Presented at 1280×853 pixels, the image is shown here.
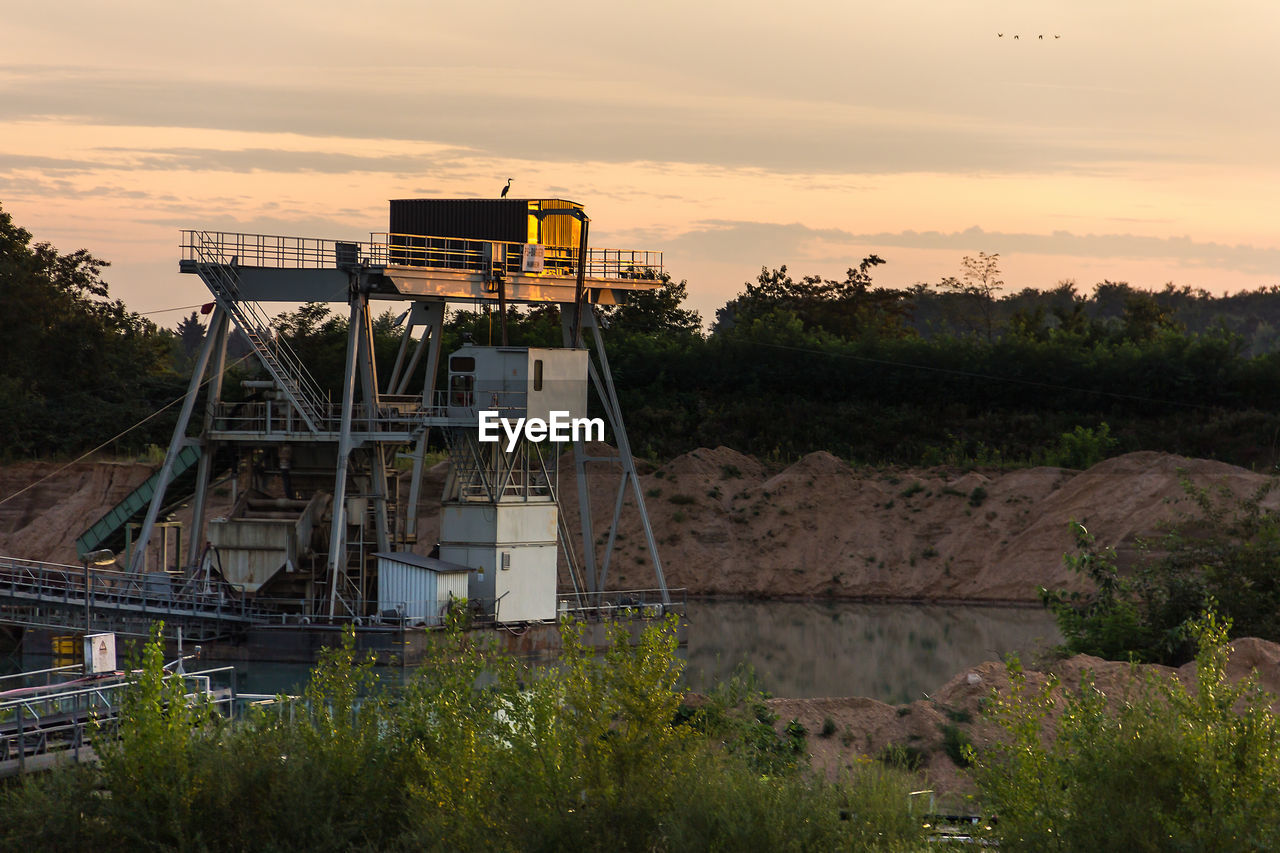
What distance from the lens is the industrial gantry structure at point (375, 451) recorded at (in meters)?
49.3

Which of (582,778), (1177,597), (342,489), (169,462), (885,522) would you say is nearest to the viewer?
(582,778)

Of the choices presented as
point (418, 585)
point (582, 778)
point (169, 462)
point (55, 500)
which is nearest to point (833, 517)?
point (418, 585)

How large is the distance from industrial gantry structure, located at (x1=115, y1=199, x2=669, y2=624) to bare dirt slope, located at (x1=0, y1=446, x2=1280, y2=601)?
82.2ft

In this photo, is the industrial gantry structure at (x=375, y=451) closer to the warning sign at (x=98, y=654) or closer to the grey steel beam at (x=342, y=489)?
the grey steel beam at (x=342, y=489)

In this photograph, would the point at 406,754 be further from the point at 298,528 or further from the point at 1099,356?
the point at 1099,356

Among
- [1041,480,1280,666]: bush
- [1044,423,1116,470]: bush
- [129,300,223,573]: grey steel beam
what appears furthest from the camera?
[1044,423,1116,470]: bush

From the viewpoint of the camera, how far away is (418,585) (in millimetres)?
→ 48250

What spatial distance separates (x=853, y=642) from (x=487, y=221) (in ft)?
65.6

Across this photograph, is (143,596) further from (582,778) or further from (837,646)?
(582,778)

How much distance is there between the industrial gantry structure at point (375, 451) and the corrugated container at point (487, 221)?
0.41 ft

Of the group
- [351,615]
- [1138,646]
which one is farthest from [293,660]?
[1138,646]

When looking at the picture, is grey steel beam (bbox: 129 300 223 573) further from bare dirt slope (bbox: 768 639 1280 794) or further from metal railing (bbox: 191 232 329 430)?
bare dirt slope (bbox: 768 639 1280 794)

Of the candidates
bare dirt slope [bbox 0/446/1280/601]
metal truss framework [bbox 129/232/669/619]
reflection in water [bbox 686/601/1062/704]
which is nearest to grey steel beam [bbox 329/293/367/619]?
metal truss framework [bbox 129/232/669/619]

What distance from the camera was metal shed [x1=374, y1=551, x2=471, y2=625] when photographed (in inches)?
1874
